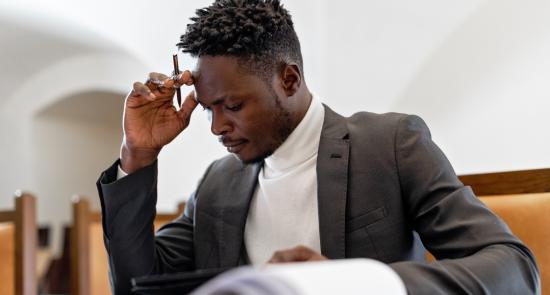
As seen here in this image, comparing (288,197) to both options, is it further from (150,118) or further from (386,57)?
(386,57)

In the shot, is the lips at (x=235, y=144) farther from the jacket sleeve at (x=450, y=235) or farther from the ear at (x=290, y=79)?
the jacket sleeve at (x=450, y=235)

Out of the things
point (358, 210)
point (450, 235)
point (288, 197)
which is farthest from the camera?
point (288, 197)

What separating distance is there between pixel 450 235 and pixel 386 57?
3550mm

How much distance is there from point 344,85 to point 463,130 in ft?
2.53

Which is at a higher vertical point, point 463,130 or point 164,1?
point 164,1

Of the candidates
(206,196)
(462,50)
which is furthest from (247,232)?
(462,50)

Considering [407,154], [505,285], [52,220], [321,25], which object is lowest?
[52,220]

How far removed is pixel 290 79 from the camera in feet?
4.68

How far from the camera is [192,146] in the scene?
534cm

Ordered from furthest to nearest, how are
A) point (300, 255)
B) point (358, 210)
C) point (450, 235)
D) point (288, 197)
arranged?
point (288, 197) → point (358, 210) → point (450, 235) → point (300, 255)

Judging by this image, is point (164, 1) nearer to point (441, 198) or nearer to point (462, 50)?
point (462, 50)

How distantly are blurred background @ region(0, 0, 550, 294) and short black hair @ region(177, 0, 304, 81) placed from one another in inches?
117

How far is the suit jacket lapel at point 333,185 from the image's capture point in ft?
4.17

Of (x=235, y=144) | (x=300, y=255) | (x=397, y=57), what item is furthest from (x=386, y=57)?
(x=300, y=255)
